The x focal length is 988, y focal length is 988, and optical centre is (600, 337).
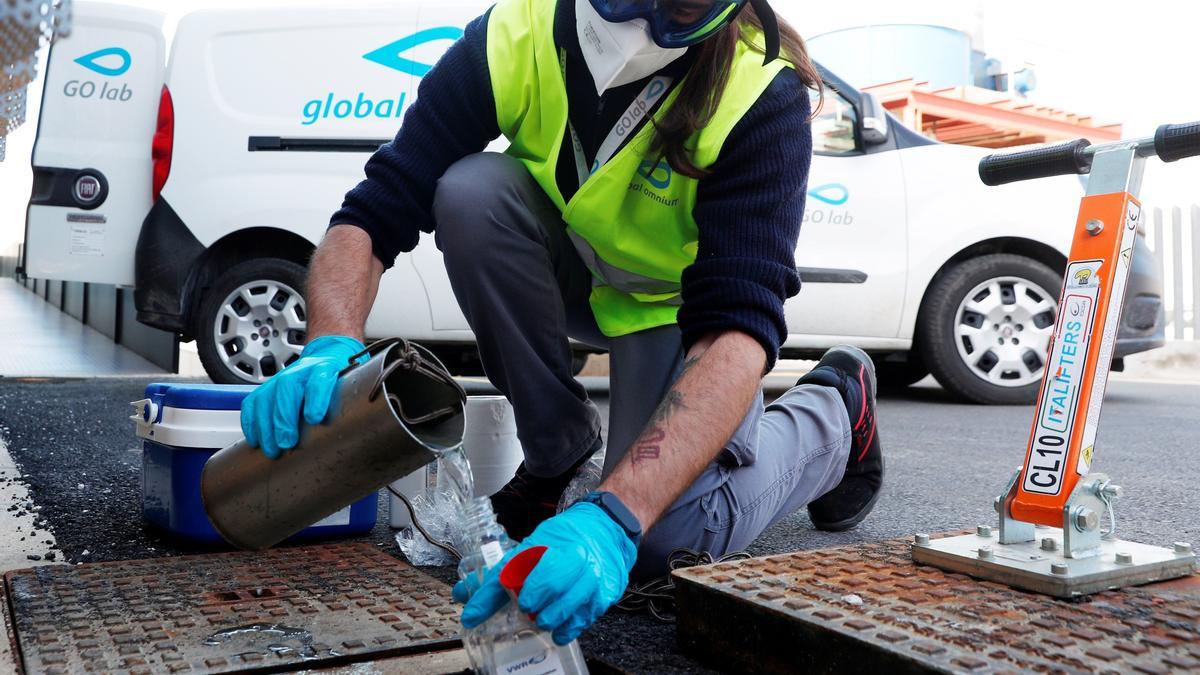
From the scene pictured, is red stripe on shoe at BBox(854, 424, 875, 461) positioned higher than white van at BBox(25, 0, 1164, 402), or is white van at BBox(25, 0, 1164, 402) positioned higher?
white van at BBox(25, 0, 1164, 402)

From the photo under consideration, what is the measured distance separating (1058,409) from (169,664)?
121 cm

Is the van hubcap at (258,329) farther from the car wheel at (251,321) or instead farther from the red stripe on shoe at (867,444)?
the red stripe on shoe at (867,444)

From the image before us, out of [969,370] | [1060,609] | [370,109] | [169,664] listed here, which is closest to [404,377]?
[169,664]

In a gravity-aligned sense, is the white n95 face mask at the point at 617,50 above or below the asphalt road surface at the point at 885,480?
above

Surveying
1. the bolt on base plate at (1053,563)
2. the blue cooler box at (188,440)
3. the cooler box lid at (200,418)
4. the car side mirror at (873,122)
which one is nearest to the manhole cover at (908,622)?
the bolt on base plate at (1053,563)

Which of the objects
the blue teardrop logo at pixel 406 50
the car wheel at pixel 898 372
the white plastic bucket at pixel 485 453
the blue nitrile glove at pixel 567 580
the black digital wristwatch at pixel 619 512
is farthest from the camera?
the car wheel at pixel 898 372

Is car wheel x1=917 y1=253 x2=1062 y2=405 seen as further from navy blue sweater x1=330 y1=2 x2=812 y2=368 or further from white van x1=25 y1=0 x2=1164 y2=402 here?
navy blue sweater x1=330 y1=2 x2=812 y2=368

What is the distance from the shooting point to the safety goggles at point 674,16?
1397 mm

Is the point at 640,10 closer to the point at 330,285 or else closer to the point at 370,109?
the point at 330,285

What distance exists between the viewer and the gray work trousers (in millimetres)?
1712

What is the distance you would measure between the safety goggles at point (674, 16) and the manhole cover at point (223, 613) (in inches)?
35.1

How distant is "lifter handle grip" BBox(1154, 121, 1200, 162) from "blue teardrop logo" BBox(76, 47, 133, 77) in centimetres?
400

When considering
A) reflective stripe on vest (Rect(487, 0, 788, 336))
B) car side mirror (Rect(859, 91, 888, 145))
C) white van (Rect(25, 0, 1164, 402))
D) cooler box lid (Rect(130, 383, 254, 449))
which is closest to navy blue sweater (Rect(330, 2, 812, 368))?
reflective stripe on vest (Rect(487, 0, 788, 336))

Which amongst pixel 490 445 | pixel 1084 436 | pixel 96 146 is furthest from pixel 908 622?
pixel 96 146
